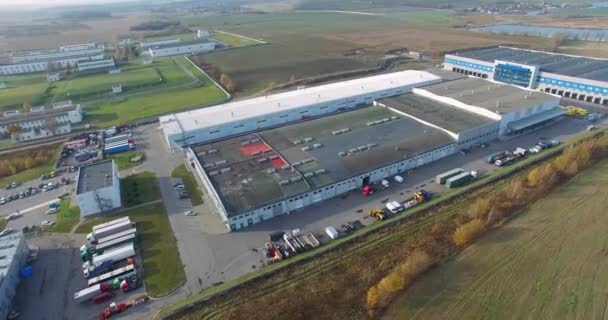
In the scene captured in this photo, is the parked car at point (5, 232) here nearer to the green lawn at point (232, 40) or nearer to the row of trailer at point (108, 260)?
the row of trailer at point (108, 260)

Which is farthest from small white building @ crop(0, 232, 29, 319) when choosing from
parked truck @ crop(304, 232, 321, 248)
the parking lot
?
parked truck @ crop(304, 232, 321, 248)

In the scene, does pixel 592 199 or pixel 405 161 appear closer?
pixel 592 199

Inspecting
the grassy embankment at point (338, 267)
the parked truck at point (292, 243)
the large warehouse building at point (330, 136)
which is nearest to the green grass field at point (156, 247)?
the grassy embankment at point (338, 267)

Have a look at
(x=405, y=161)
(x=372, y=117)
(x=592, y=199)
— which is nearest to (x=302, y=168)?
(x=405, y=161)

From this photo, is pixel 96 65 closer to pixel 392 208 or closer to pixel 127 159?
pixel 127 159

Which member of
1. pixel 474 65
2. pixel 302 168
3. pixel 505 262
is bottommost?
pixel 505 262

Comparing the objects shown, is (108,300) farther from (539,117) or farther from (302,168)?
(539,117)

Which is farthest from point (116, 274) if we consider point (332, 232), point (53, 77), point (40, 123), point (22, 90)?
point (53, 77)
